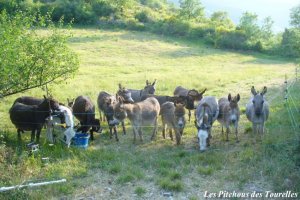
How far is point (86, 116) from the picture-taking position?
1469 cm

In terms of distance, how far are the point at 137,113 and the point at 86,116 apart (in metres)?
1.95

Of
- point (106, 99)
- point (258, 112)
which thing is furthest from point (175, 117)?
point (258, 112)

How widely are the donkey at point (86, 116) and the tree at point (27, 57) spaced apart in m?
1.39

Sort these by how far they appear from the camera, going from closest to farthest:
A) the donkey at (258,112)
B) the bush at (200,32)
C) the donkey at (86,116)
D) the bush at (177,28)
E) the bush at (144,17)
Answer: the donkey at (258,112) → the donkey at (86,116) → the bush at (200,32) → the bush at (177,28) → the bush at (144,17)

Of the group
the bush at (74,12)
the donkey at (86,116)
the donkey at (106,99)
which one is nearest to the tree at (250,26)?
the bush at (74,12)

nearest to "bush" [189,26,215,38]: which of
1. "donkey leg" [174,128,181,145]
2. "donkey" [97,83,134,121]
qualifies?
"donkey" [97,83,134,121]

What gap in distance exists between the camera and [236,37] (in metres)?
53.3

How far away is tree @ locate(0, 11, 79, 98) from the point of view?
1279 centimetres

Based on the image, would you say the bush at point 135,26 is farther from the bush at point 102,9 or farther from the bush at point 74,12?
the bush at point 74,12

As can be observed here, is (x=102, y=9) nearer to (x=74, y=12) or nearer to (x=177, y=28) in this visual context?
(x=74, y=12)

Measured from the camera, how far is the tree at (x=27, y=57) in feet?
42.0

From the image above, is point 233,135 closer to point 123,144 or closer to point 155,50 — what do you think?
point 123,144

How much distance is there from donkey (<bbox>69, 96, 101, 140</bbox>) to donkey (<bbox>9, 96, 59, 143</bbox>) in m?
1.21

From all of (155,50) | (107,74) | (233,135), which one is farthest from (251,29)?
(233,135)
